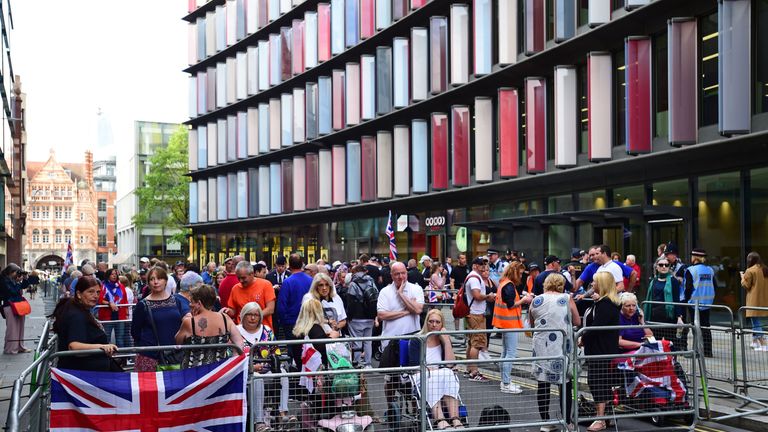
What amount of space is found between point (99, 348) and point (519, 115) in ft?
80.7

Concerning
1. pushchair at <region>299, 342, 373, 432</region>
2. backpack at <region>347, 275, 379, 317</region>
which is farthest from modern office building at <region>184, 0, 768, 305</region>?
pushchair at <region>299, 342, 373, 432</region>

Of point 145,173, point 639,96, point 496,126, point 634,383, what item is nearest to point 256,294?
point 634,383

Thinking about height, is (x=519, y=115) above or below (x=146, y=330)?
above

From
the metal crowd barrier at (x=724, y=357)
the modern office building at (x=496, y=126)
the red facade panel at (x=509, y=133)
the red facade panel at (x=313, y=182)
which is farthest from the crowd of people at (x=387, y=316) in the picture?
the red facade panel at (x=313, y=182)

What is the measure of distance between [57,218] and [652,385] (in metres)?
178

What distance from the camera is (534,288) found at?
17.7 m

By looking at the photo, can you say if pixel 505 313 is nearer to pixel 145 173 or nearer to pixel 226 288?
pixel 226 288

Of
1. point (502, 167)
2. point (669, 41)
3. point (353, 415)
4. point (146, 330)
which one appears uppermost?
point (669, 41)

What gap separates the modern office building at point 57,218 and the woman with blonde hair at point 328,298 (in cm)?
16972

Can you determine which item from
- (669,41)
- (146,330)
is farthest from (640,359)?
(669,41)

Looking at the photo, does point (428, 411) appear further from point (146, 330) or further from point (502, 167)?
point (502, 167)

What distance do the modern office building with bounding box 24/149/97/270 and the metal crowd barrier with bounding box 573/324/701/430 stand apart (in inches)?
6814

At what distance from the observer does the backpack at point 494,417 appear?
902 cm

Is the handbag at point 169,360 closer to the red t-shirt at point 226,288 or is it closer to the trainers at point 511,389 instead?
the trainers at point 511,389
